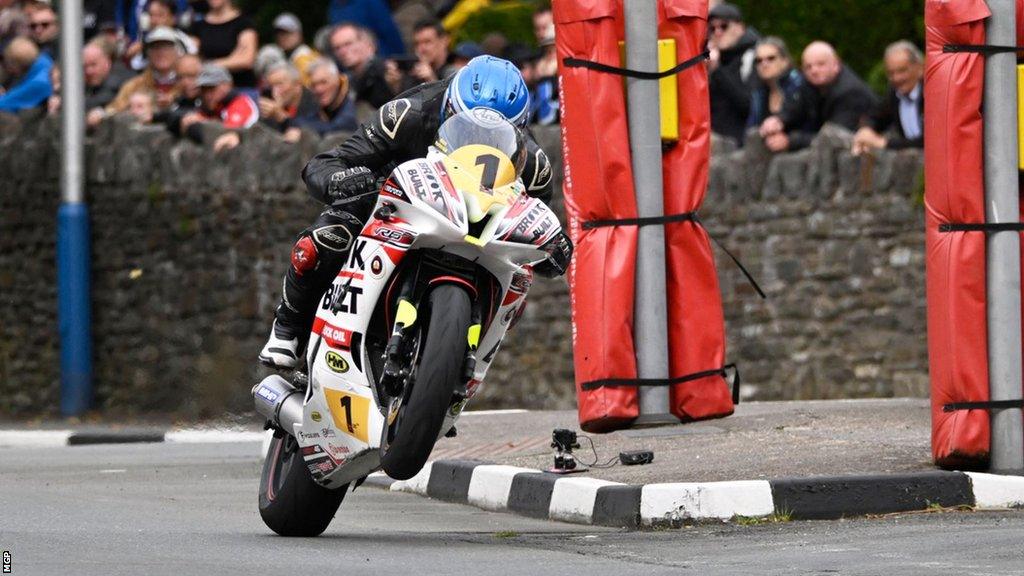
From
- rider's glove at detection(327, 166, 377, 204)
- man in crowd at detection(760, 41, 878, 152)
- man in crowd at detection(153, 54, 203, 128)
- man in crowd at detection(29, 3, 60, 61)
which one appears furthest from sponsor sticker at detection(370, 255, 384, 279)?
man in crowd at detection(29, 3, 60, 61)

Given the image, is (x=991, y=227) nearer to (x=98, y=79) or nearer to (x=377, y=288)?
(x=377, y=288)

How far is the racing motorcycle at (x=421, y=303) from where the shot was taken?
7.37 metres

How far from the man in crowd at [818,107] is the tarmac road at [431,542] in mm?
6979

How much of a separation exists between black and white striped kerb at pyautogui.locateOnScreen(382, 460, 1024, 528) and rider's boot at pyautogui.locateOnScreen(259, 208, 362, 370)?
1.37m

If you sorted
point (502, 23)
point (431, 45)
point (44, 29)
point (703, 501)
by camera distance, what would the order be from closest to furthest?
point (703, 501) → point (431, 45) → point (44, 29) → point (502, 23)

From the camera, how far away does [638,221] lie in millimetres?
11164

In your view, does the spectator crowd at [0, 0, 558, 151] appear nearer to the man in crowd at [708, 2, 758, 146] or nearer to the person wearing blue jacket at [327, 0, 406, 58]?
the person wearing blue jacket at [327, 0, 406, 58]

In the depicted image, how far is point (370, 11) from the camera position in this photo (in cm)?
2031

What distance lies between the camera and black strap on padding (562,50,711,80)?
1112 cm

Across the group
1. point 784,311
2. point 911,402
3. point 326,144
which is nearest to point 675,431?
point 911,402

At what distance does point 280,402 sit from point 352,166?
3.16 feet

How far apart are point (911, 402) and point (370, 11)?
8.60 meters

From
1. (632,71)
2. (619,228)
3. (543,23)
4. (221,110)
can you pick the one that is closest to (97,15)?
(221,110)

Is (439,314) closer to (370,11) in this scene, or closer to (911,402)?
(911,402)
